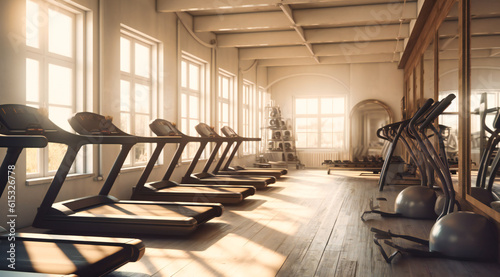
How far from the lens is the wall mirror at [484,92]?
11.5 ft

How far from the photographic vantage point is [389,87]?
42.2ft

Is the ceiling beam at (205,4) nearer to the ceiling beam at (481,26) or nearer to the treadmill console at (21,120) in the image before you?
the ceiling beam at (481,26)

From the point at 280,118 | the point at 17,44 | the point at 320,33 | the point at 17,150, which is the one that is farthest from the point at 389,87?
the point at 17,150

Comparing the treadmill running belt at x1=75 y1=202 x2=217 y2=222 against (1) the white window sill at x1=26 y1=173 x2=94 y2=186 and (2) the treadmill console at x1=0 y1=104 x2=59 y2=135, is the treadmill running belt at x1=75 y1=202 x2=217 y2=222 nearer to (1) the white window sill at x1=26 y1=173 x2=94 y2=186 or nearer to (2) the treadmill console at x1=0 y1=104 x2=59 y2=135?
(1) the white window sill at x1=26 y1=173 x2=94 y2=186

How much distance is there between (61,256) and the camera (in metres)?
2.58

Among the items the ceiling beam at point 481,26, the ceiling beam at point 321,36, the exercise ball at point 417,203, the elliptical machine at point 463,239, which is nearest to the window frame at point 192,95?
the ceiling beam at point 321,36

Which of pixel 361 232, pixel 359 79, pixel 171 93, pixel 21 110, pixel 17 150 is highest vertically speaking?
pixel 359 79

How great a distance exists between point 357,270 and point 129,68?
192 inches

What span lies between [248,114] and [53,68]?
309 inches

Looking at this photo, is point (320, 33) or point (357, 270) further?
point (320, 33)

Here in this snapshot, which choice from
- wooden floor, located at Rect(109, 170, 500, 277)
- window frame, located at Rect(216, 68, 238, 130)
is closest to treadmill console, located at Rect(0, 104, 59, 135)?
wooden floor, located at Rect(109, 170, 500, 277)

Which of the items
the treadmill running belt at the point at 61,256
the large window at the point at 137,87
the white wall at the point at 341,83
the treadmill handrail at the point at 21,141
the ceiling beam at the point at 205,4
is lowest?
Result: the treadmill running belt at the point at 61,256

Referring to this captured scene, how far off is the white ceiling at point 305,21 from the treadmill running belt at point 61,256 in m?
4.70

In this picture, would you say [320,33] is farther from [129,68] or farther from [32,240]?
[32,240]
